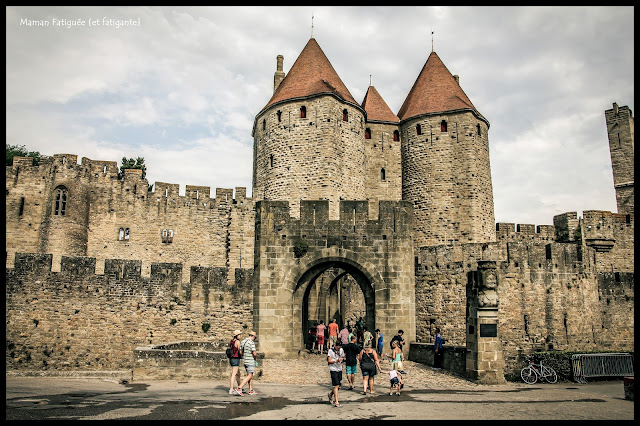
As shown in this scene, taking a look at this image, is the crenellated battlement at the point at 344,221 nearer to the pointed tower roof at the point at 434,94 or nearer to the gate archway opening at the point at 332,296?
the gate archway opening at the point at 332,296

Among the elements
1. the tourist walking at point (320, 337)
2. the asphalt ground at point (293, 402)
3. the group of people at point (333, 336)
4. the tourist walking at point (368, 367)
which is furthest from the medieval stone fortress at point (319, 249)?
the tourist walking at point (368, 367)

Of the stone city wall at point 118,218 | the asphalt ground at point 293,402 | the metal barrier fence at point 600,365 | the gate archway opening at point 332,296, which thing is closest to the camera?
the asphalt ground at point 293,402

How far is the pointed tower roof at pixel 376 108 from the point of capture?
32.2 metres

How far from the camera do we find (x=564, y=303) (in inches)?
741

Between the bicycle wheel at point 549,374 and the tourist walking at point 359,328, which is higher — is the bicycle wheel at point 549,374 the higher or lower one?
the lower one

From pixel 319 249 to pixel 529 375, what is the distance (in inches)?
290

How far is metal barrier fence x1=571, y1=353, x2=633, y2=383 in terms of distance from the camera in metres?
14.8

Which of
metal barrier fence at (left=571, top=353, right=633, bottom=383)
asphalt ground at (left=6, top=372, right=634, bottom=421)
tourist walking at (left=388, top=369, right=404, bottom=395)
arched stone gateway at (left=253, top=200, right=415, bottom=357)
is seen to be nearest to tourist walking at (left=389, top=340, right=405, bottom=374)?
tourist walking at (left=388, top=369, right=404, bottom=395)

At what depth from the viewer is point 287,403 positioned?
9.52 meters

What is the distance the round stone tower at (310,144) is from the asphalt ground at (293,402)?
16.2 metres

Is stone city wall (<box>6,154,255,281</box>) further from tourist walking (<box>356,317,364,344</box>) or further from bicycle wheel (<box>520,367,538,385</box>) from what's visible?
bicycle wheel (<box>520,367,538,385</box>)

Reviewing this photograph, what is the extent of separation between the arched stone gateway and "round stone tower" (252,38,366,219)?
10.2 metres

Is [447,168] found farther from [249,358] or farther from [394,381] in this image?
[249,358]

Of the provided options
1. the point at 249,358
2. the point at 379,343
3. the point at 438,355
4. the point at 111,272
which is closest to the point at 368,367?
the point at 249,358
